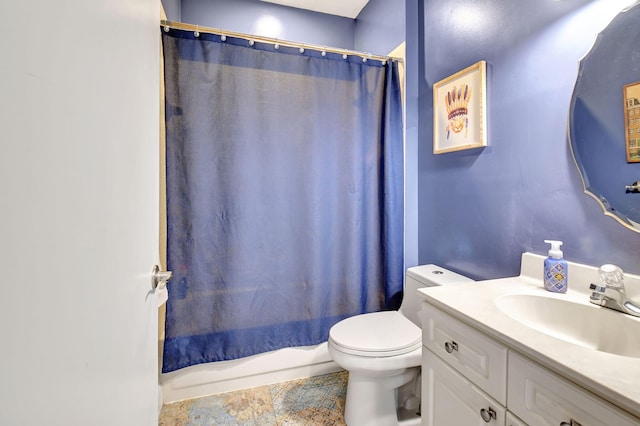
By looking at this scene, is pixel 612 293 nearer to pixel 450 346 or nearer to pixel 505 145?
pixel 450 346

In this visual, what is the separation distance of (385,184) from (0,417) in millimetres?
1769

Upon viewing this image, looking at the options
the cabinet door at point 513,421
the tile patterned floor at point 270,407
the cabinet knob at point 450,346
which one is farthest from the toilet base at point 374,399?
the cabinet door at point 513,421

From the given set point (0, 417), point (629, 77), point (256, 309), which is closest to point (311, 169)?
point (256, 309)

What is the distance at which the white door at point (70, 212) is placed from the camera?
0.30 meters

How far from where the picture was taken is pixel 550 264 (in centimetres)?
101

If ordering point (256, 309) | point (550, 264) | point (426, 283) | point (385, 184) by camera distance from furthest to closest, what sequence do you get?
point (385, 184) < point (256, 309) < point (426, 283) < point (550, 264)

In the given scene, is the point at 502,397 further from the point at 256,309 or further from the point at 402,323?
the point at 256,309

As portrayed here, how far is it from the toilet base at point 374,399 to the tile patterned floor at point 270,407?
14 centimetres

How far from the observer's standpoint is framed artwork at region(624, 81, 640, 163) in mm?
871

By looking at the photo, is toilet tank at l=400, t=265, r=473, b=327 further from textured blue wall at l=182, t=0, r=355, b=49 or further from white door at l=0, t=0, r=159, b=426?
textured blue wall at l=182, t=0, r=355, b=49

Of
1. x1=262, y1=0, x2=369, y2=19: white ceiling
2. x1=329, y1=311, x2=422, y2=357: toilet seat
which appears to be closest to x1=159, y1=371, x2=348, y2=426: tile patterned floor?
x1=329, y1=311, x2=422, y2=357: toilet seat

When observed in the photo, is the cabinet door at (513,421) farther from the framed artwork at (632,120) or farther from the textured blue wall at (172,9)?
the textured blue wall at (172,9)

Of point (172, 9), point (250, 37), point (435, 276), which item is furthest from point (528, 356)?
point (172, 9)

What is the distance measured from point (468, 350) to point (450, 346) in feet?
0.24
